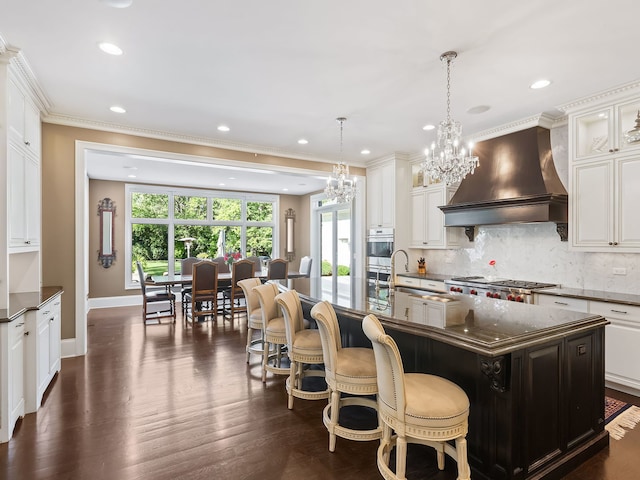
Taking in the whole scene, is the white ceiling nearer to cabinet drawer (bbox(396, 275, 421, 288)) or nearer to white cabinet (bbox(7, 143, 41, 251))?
white cabinet (bbox(7, 143, 41, 251))

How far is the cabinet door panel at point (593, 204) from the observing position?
3.42 m

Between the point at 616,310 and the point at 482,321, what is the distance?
2037 millimetres

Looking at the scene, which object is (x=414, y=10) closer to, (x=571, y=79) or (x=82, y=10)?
(x=571, y=79)

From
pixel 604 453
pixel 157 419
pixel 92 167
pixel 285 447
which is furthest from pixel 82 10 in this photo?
pixel 92 167

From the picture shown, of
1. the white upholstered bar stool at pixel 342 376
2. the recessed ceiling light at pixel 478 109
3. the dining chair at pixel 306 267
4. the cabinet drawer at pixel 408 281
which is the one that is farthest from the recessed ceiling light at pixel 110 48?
the dining chair at pixel 306 267

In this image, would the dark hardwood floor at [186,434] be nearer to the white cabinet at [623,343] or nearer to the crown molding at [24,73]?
the white cabinet at [623,343]

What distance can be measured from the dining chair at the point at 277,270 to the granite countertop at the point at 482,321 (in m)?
3.54

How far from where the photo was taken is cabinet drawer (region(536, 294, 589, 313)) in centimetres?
340

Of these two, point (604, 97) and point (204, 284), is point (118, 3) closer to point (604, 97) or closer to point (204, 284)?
point (604, 97)

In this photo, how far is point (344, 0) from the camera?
2.14 m

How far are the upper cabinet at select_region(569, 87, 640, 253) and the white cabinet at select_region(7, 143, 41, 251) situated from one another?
17.5 feet

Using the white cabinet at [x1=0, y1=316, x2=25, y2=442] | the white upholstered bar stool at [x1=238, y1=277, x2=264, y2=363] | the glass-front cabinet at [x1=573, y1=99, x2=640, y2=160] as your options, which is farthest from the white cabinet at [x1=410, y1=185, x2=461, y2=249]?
the white cabinet at [x1=0, y1=316, x2=25, y2=442]

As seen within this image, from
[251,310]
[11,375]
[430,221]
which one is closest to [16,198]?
[11,375]

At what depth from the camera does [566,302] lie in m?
3.53
